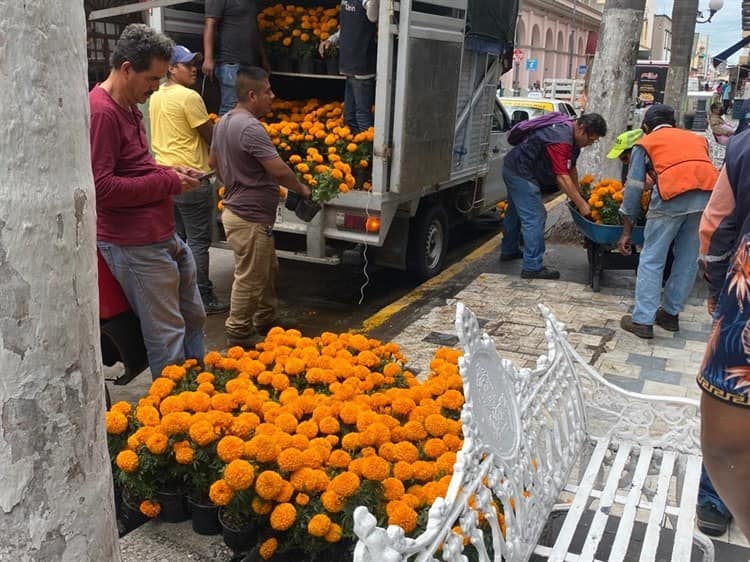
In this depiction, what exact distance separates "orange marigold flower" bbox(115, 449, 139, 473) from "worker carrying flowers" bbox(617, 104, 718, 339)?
4.00 m

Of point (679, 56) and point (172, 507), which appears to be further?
point (679, 56)

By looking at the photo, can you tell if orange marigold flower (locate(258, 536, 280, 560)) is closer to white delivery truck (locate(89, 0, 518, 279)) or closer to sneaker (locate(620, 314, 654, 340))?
white delivery truck (locate(89, 0, 518, 279))

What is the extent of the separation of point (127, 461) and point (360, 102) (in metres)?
4.12

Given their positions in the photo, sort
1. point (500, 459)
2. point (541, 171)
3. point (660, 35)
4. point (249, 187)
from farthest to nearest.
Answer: point (660, 35) < point (541, 171) < point (249, 187) < point (500, 459)

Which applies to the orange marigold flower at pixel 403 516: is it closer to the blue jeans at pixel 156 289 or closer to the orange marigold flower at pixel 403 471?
the orange marigold flower at pixel 403 471

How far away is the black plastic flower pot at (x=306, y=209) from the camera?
543 cm

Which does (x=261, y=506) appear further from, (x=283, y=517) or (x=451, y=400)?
(x=451, y=400)

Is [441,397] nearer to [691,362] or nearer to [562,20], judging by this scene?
[691,362]

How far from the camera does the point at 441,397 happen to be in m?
2.87

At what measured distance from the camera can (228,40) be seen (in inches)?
249

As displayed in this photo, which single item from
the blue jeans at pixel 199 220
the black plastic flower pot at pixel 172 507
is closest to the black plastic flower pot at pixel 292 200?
the blue jeans at pixel 199 220

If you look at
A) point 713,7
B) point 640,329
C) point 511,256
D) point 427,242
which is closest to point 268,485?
point 640,329

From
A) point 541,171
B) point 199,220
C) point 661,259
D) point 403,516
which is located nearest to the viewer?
point 403,516

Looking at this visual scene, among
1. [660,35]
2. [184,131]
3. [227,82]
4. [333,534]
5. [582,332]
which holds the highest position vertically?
[660,35]
